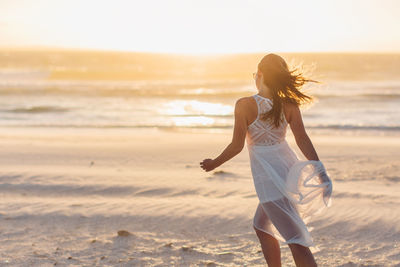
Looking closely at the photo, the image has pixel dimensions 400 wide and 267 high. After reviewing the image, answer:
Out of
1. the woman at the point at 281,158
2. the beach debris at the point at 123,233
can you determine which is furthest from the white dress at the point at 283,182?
the beach debris at the point at 123,233

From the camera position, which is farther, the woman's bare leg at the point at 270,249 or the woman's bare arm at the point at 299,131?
the woman's bare leg at the point at 270,249


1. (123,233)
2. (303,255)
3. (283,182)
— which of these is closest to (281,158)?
(283,182)

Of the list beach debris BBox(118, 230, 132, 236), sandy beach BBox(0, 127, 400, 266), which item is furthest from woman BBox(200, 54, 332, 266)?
beach debris BBox(118, 230, 132, 236)

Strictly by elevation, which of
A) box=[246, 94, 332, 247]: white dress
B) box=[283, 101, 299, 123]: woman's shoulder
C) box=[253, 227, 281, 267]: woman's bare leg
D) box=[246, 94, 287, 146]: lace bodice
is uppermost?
box=[283, 101, 299, 123]: woman's shoulder

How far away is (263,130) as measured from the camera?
10.4 feet

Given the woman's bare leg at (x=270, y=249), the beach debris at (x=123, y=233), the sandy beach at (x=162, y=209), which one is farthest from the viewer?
the beach debris at (x=123, y=233)

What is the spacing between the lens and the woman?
122 inches

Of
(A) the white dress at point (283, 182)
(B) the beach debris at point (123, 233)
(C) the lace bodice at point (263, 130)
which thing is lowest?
(B) the beach debris at point (123, 233)

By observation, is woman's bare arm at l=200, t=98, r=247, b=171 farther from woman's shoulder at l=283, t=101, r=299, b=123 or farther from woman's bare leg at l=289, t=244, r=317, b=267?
woman's bare leg at l=289, t=244, r=317, b=267

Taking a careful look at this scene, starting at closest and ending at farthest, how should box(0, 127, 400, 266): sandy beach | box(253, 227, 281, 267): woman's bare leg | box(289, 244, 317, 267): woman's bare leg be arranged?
box(289, 244, 317, 267): woman's bare leg, box(253, 227, 281, 267): woman's bare leg, box(0, 127, 400, 266): sandy beach

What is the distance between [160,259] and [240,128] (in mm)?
2156

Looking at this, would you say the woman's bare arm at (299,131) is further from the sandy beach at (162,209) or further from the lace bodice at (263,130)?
the sandy beach at (162,209)

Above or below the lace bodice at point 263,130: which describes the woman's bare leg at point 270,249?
below

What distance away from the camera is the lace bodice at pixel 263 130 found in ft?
10.3
